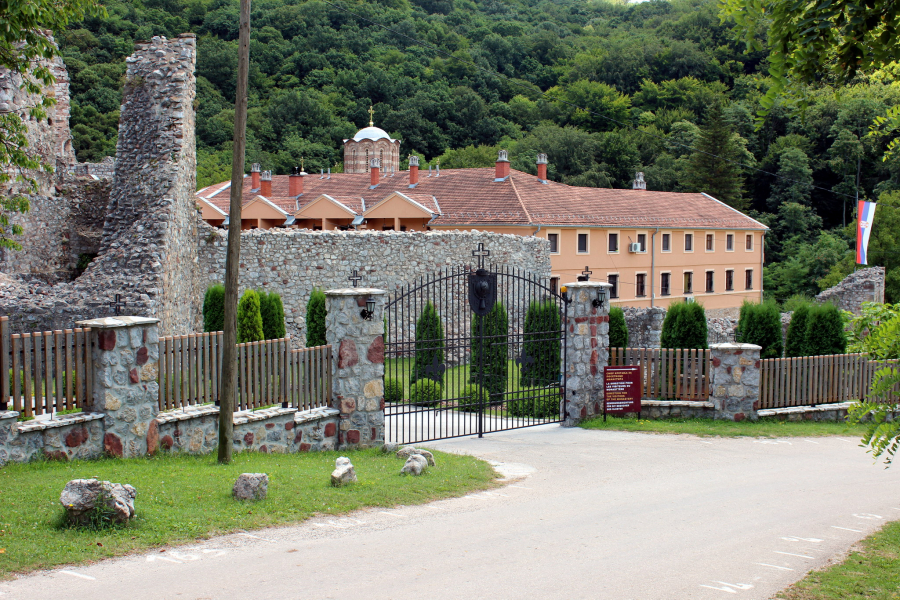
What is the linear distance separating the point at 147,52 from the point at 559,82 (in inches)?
2397

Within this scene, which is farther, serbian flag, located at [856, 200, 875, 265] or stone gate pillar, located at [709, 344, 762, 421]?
serbian flag, located at [856, 200, 875, 265]

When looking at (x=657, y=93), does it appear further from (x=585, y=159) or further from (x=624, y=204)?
(x=624, y=204)

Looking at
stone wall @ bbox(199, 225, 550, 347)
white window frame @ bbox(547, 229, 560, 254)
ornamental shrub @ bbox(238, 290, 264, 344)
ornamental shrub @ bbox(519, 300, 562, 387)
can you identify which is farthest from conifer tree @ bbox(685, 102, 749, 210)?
ornamental shrub @ bbox(238, 290, 264, 344)

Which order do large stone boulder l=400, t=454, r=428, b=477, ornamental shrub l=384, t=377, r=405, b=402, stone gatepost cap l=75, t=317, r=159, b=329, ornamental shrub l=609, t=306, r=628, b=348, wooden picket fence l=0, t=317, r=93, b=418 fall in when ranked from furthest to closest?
ornamental shrub l=609, t=306, r=628, b=348
ornamental shrub l=384, t=377, r=405, b=402
large stone boulder l=400, t=454, r=428, b=477
stone gatepost cap l=75, t=317, r=159, b=329
wooden picket fence l=0, t=317, r=93, b=418

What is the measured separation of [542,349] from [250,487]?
25.6 feet

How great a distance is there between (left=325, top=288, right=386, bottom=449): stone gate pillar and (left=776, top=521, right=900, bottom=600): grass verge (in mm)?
6191

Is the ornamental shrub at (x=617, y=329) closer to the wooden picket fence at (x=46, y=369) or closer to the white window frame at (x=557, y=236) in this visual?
the wooden picket fence at (x=46, y=369)

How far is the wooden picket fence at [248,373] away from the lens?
9.15 m

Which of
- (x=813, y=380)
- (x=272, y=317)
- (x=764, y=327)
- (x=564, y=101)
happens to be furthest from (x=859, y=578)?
(x=564, y=101)

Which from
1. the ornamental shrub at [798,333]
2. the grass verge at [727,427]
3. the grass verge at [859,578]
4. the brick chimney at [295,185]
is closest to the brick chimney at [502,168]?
the brick chimney at [295,185]

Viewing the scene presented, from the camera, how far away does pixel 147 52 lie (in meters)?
16.1

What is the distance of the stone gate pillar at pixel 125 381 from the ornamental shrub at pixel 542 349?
6.00 metres

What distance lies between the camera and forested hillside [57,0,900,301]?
48.6 m

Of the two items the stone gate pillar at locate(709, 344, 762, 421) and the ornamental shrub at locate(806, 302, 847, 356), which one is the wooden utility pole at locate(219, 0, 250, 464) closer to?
the stone gate pillar at locate(709, 344, 762, 421)
